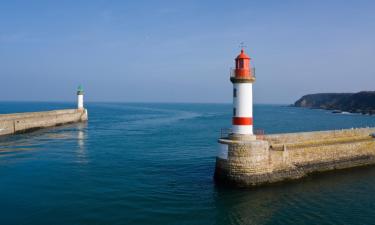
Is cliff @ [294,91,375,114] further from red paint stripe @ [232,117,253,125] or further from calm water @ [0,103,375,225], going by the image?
red paint stripe @ [232,117,253,125]

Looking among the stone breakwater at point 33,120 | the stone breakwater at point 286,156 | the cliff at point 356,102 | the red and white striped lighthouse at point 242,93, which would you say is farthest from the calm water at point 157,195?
the cliff at point 356,102

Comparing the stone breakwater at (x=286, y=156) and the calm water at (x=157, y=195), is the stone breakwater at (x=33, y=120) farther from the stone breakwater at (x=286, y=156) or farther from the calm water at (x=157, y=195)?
the stone breakwater at (x=286, y=156)

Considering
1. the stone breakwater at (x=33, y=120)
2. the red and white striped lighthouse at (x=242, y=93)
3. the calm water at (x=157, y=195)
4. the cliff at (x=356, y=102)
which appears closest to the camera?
the calm water at (x=157, y=195)

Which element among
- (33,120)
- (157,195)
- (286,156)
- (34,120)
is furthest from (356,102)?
(157,195)

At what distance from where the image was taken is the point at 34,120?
43812 mm

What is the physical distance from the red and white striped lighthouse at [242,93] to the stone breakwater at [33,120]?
2842 centimetres

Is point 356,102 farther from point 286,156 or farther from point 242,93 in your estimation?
point 242,93

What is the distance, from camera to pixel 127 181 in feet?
59.7

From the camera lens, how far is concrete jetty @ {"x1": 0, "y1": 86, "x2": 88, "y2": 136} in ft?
124

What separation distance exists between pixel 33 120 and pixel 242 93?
3383 cm

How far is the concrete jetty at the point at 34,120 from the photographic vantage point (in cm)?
3778

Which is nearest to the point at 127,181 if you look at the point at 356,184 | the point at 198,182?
the point at 198,182

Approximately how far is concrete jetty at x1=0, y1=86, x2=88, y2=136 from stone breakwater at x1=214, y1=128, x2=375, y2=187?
28.5m

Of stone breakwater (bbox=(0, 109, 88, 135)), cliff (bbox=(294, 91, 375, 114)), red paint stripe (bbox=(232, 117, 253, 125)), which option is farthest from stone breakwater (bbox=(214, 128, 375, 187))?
cliff (bbox=(294, 91, 375, 114))
